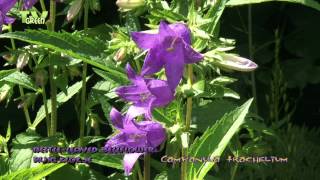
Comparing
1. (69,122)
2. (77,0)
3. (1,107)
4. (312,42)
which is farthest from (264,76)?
(77,0)

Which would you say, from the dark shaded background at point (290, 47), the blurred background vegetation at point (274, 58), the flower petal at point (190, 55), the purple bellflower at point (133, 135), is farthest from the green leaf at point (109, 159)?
the dark shaded background at point (290, 47)

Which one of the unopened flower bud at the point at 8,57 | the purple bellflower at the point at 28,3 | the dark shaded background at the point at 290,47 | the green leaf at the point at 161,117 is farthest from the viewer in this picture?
the dark shaded background at the point at 290,47

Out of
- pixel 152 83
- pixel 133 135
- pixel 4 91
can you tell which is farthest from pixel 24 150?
pixel 152 83

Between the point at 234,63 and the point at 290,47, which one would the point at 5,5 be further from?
the point at 290,47

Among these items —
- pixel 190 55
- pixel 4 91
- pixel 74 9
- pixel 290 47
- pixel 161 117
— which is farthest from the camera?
pixel 290 47

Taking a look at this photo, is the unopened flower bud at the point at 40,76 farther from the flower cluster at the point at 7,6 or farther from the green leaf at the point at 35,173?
the green leaf at the point at 35,173

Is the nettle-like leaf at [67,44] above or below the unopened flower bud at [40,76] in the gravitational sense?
above

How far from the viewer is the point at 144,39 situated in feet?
4.75

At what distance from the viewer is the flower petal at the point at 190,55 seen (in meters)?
1.41

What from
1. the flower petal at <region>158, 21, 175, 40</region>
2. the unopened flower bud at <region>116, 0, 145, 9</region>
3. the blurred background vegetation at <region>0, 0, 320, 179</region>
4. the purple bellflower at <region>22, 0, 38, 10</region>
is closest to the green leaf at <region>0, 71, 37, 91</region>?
the purple bellflower at <region>22, 0, 38, 10</region>

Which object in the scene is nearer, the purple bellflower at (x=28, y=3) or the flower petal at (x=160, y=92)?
the flower petal at (x=160, y=92)

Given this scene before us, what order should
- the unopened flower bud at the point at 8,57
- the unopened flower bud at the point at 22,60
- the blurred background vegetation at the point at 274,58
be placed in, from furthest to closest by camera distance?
the blurred background vegetation at the point at 274,58
the unopened flower bud at the point at 8,57
the unopened flower bud at the point at 22,60

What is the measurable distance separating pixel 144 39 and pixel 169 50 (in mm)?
64

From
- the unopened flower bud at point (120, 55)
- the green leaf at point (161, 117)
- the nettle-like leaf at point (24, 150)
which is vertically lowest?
the nettle-like leaf at point (24, 150)
